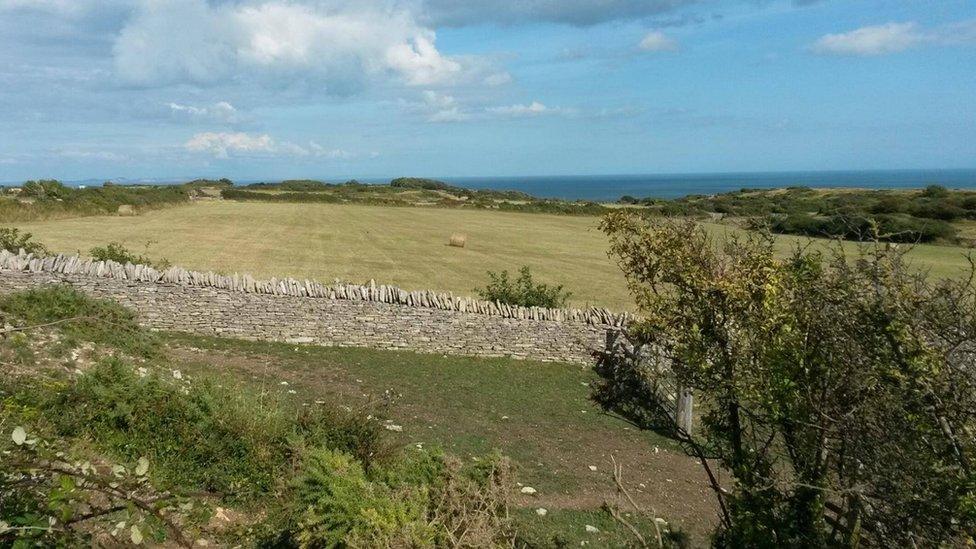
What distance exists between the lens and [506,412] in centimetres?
1224

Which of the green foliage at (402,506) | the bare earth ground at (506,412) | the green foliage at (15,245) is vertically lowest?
the bare earth ground at (506,412)

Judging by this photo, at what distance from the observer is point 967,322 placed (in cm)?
360

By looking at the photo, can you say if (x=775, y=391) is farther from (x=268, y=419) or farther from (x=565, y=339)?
(x=565, y=339)

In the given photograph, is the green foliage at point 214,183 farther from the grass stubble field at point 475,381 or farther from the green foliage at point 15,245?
the green foliage at point 15,245

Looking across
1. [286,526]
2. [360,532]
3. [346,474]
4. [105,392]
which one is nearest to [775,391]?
[360,532]

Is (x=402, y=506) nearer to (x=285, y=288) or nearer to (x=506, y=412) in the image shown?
(x=506, y=412)

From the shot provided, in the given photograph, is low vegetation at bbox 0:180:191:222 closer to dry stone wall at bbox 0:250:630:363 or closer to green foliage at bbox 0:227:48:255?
green foliage at bbox 0:227:48:255

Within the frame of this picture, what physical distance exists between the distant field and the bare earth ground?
19.3 feet

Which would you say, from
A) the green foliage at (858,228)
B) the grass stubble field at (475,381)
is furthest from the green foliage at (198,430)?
the green foliage at (858,228)

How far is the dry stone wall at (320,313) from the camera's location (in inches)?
608

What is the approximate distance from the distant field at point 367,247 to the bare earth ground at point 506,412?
19.3 feet

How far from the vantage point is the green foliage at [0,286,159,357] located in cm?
1205

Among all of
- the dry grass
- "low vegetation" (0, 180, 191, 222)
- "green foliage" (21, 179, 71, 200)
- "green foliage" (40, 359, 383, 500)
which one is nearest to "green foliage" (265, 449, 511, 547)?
"green foliage" (40, 359, 383, 500)

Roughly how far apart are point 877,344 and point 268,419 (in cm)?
653
